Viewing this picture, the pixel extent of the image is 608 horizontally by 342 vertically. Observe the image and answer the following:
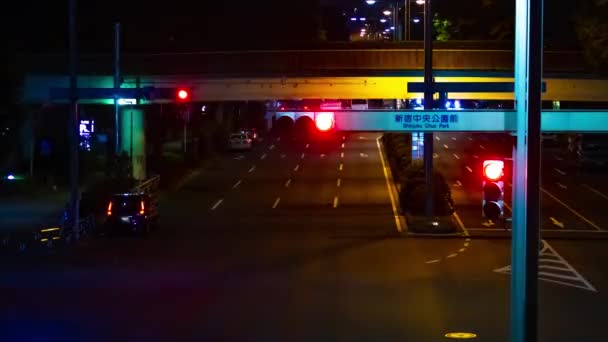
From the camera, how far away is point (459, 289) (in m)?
19.7

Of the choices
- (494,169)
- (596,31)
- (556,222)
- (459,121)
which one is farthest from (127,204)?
(459,121)

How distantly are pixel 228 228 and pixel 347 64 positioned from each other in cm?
1517

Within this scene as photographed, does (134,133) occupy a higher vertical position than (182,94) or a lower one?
lower

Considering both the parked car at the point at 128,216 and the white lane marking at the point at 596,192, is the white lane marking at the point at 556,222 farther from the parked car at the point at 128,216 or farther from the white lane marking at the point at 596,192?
the parked car at the point at 128,216

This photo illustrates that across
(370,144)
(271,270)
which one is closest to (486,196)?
(271,270)

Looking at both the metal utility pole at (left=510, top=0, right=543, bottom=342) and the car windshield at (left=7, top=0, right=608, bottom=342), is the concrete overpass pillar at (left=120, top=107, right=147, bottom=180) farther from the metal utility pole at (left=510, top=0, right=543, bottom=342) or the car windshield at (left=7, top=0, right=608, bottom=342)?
the metal utility pole at (left=510, top=0, right=543, bottom=342)

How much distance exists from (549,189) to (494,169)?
32509 mm

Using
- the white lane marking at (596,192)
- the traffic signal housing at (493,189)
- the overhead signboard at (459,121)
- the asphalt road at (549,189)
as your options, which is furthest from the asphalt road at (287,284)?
the white lane marking at (596,192)

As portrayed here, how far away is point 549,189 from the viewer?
45.0 meters

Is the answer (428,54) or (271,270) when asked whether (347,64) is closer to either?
(428,54)

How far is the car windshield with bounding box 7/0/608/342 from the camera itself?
14.6 metres

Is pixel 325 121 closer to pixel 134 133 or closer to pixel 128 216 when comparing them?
pixel 128 216

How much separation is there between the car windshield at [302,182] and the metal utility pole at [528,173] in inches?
0.8

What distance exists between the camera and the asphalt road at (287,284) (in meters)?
15.6
